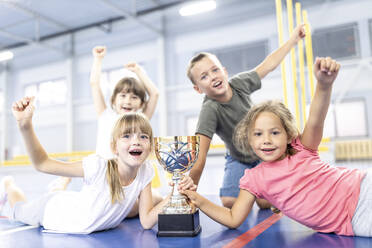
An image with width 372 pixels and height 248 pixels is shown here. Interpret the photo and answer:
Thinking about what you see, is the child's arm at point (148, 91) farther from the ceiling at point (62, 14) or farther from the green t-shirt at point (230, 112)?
the ceiling at point (62, 14)

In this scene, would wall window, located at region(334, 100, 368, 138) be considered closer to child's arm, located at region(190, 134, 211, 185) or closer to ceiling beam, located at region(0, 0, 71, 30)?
child's arm, located at region(190, 134, 211, 185)

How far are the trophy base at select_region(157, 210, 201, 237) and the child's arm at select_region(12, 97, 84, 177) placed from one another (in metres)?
0.41

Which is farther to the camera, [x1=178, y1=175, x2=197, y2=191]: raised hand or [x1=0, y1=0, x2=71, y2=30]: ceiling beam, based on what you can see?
[x1=0, y1=0, x2=71, y2=30]: ceiling beam

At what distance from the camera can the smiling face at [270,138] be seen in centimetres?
121

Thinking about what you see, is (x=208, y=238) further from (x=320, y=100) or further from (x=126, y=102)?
(x=126, y=102)

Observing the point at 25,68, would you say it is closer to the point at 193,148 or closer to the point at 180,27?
the point at 180,27

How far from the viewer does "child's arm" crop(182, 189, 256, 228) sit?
4.00 ft

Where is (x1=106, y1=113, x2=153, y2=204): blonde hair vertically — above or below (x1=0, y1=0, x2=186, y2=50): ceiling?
below

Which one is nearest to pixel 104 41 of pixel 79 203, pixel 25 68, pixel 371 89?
pixel 25 68

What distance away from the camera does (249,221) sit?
1469mm

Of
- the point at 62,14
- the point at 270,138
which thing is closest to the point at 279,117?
the point at 270,138

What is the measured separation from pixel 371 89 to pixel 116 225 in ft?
23.9

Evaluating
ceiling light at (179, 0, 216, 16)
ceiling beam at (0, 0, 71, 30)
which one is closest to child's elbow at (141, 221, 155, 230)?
ceiling light at (179, 0, 216, 16)

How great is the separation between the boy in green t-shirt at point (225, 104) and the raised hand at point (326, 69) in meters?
0.69
